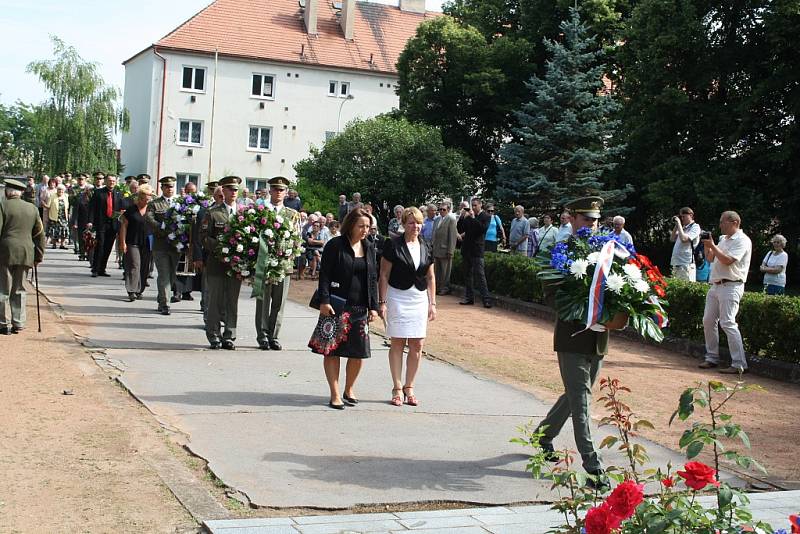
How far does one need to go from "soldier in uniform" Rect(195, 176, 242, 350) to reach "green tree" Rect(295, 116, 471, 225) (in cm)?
2635

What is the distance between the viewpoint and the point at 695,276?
63.7 ft

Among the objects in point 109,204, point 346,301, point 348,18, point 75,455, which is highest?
point 348,18

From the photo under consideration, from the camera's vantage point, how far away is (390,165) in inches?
1554

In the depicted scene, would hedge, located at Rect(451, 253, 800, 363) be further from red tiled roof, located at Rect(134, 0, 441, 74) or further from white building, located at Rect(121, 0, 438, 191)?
red tiled roof, located at Rect(134, 0, 441, 74)

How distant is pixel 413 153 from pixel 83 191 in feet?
55.5

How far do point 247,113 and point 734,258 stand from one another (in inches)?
1998

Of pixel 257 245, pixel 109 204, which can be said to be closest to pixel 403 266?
pixel 257 245

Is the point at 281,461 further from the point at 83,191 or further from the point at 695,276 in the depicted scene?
the point at 83,191

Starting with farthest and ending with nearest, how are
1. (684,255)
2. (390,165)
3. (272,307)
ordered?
1. (390,165)
2. (684,255)
3. (272,307)

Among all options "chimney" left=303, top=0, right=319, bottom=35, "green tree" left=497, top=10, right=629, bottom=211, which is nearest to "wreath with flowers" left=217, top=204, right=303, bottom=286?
"green tree" left=497, top=10, right=629, bottom=211

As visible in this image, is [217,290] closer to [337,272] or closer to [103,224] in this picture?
[337,272]

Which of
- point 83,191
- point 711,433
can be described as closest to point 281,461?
point 711,433

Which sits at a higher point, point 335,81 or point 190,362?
point 335,81

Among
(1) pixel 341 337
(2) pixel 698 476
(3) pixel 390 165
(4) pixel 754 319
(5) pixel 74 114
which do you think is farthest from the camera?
(5) pixel 74 114
